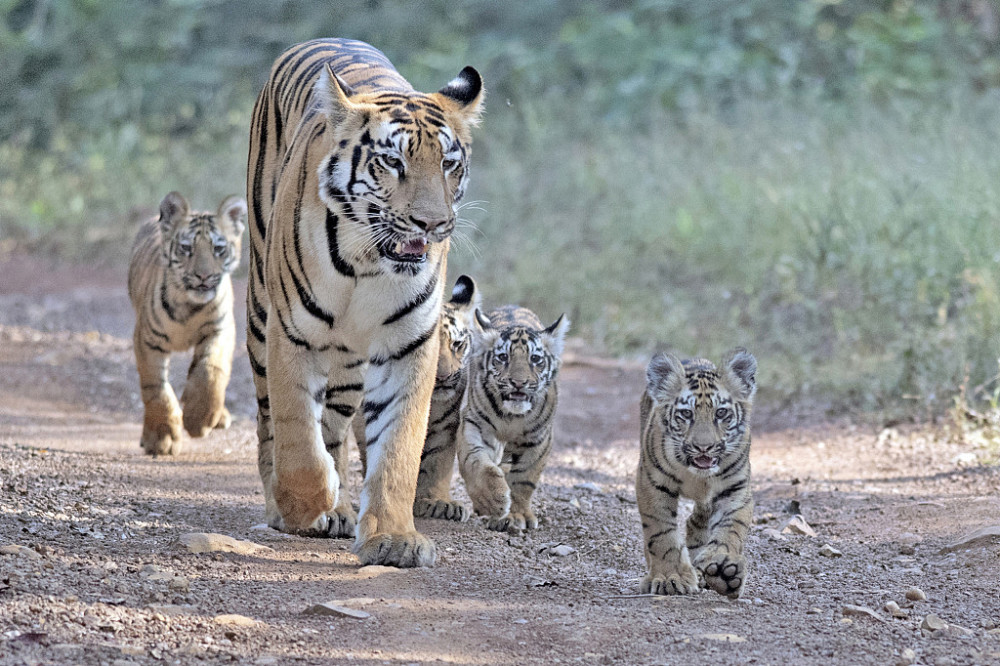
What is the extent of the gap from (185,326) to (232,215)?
74 centimetres

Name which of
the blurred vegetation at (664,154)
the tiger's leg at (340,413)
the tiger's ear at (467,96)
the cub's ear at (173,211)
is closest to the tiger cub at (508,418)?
the tiger's leg at (340,413)

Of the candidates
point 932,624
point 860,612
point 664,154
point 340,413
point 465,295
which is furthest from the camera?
point 664,154

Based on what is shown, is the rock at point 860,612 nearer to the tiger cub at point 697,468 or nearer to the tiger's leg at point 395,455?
the tiger cub at point 697,468

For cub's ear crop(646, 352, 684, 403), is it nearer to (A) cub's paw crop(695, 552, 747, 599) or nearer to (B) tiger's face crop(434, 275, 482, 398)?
(A) cub's paw crop(695, 552, 747, 599)

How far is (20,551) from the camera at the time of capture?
3793 mm


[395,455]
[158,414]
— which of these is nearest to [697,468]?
[395,455]

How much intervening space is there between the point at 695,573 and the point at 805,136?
27.4 feet

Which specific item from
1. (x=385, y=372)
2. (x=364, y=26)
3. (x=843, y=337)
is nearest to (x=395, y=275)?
(x=385, y=372)

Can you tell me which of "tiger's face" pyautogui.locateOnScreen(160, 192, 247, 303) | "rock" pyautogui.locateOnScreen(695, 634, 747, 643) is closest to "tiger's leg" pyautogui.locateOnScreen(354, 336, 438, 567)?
"rock" pyautogui.locateOnScreen(695, 634, 747, 643)

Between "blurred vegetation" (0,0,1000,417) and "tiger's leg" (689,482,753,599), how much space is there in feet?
9.44

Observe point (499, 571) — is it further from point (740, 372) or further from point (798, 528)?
point (798, 528)

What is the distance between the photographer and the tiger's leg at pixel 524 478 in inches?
205

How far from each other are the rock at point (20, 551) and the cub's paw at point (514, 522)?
6.21 feet

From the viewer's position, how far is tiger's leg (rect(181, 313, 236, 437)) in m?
6.30
